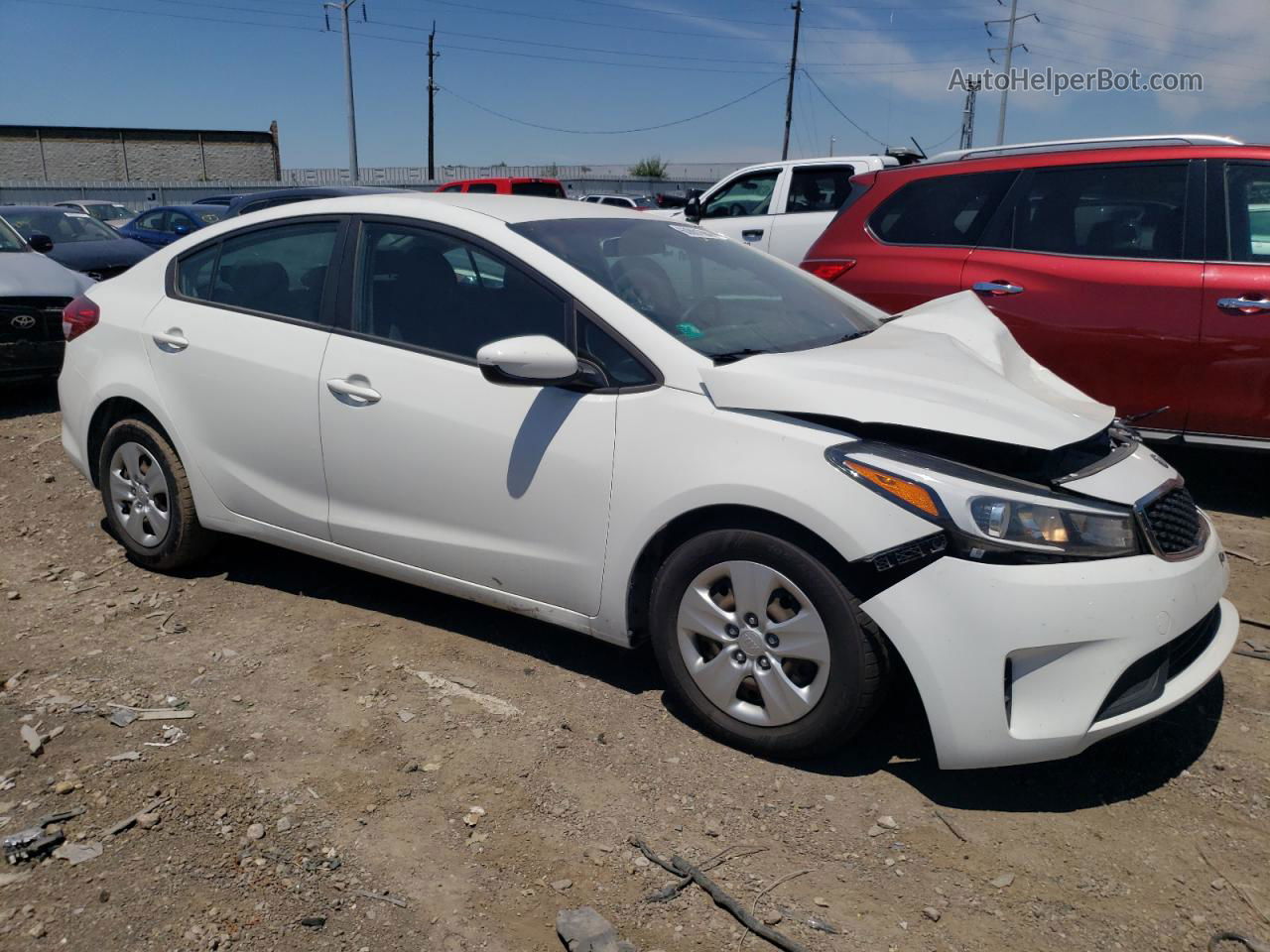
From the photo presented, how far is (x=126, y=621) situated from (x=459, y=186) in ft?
57.3

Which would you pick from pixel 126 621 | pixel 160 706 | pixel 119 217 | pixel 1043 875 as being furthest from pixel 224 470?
pixel 119 217

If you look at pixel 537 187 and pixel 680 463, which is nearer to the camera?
pixel 680 463

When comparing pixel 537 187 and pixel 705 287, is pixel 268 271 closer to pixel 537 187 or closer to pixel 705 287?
pixel 705 287

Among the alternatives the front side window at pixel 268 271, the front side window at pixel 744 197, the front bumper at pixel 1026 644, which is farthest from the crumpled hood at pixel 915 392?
the front side window at pixel 744 197

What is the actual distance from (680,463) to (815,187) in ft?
31.0

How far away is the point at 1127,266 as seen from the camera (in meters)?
5.38

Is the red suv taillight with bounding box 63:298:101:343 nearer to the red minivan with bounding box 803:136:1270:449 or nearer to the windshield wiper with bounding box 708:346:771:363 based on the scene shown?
the windshield wiper with bounding box 708:346:771:363

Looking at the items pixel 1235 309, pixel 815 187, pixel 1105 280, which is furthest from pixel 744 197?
pixel 1235 309

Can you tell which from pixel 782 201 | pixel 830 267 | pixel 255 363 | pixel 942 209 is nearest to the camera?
pixel 255 363

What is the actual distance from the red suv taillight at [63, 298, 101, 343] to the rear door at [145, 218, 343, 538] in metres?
0.41

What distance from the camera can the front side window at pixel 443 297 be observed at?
354 centimetres

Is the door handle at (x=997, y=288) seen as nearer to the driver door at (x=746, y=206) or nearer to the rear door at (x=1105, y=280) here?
the rear door at (x=1105, y=280)

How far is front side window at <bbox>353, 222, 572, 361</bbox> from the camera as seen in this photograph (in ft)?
11.6

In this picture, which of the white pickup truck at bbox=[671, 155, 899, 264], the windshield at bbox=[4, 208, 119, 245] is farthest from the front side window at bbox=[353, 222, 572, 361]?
the windshield at bbox=[4, 208, 119, 245]
